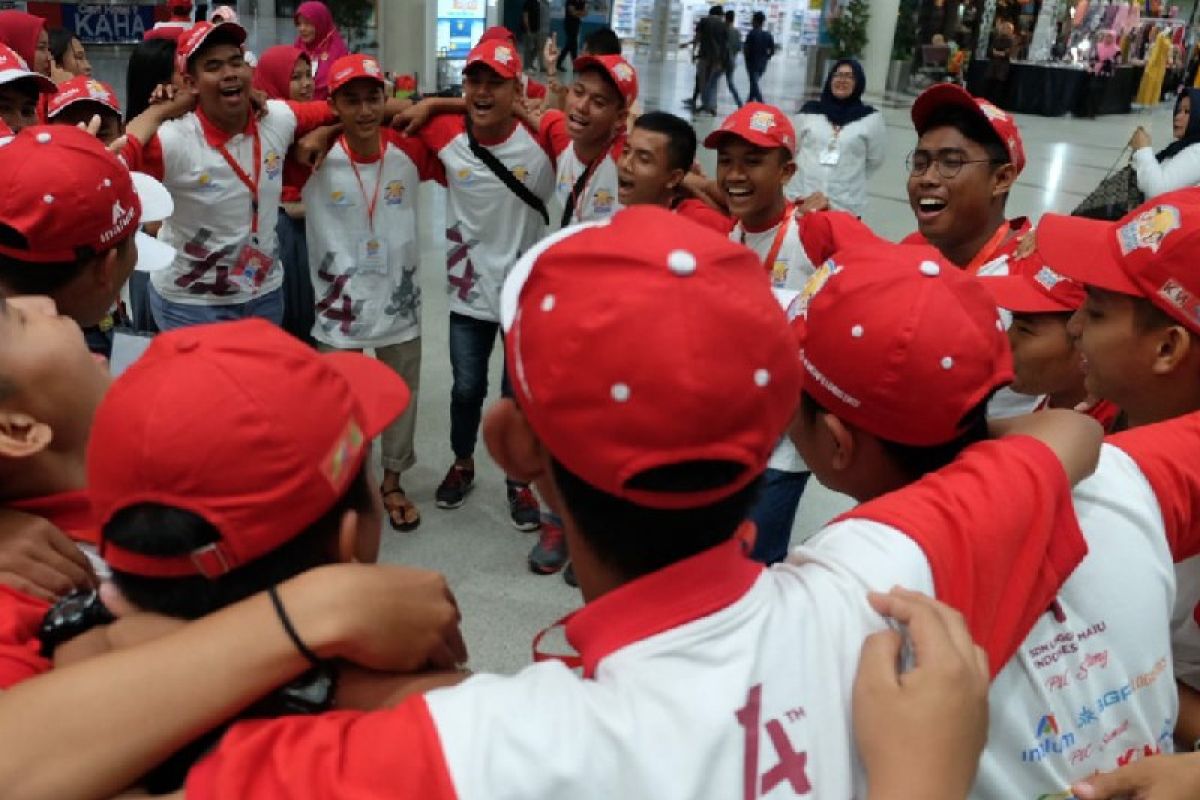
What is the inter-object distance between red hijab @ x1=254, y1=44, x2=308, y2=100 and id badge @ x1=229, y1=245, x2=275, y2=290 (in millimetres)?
1736

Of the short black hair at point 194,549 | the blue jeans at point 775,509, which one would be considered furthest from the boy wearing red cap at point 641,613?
the blue jeans at point 775,509

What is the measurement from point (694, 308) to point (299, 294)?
9.94 feet

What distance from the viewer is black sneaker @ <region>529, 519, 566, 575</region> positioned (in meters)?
3.14

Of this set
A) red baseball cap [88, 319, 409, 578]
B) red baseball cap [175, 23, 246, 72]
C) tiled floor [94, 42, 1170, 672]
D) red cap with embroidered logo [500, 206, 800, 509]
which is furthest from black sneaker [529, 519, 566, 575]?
red cap with embroidered logo [500, 206, 800, 509]

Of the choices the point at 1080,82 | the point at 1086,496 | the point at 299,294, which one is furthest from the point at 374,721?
the point at 1080,82

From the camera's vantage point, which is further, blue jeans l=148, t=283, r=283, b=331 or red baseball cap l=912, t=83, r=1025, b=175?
blue jeans l=148, t=283, r=283, b=331

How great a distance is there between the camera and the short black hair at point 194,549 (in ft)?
2.79

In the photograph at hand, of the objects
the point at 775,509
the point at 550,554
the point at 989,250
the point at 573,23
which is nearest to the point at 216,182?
the point at 550,554

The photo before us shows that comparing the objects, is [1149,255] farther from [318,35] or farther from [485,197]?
[318,35]

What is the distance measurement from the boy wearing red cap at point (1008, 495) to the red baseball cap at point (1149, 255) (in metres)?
0.31

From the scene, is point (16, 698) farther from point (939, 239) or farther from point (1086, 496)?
point (939, 239)

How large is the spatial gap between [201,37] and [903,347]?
2.60m

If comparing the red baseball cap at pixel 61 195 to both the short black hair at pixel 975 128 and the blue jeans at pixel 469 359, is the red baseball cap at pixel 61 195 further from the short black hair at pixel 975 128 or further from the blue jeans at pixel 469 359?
the short black hair at pixel 975 128

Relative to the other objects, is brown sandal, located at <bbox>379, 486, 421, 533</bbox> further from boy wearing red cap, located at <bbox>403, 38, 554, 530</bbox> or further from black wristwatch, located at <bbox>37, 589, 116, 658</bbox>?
black wristwatch, located at <bbox>37, 589, 116, 658</bbox>
